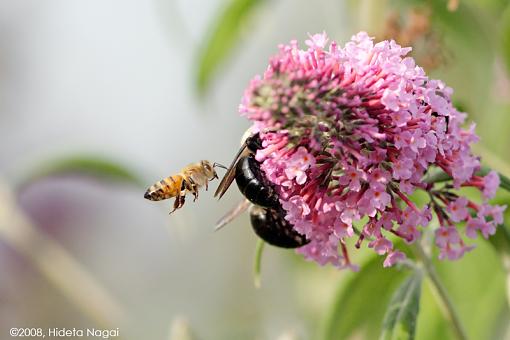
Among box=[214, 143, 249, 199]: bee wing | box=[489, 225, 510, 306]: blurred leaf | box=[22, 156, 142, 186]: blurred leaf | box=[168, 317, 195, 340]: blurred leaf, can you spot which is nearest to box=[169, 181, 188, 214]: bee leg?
box=[214, 143, 249, 199]: bee wing

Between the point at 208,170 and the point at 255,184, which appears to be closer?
the point at 255,184

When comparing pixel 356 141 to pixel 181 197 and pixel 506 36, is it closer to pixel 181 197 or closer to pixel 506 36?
pixel 181 197

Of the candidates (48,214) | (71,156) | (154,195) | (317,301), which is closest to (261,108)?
(154,195)

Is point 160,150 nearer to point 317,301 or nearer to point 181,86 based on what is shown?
point 181,86

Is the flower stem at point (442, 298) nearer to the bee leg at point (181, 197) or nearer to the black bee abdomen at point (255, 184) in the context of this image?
the black bee abdomen at point (255, 184)

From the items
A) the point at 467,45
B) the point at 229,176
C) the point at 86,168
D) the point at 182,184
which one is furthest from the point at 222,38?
the point at 229,176

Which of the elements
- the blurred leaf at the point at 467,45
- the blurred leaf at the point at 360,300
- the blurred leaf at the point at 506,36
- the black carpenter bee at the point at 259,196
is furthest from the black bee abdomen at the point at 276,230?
the blurred leaf at the point at 467,45

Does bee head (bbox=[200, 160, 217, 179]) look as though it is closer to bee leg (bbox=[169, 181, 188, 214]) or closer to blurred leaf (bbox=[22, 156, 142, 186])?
bee leg (bbox=[169, 181, 188, 214])
